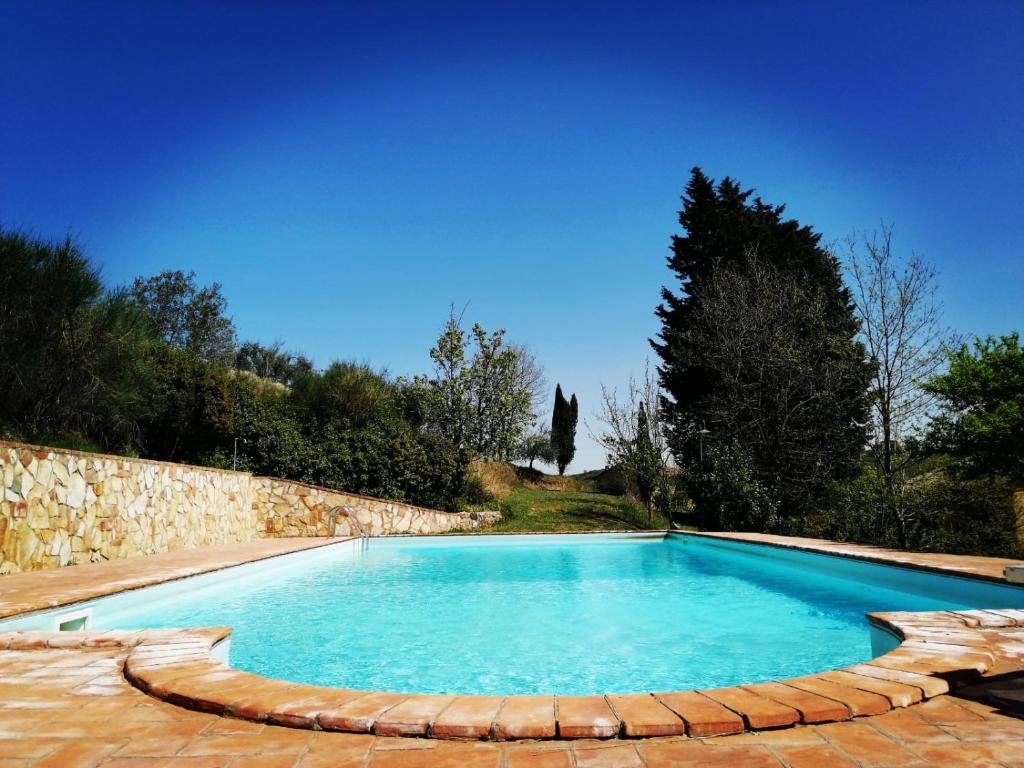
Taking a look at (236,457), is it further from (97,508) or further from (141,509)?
(97,508)

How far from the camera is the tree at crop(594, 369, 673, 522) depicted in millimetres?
16312

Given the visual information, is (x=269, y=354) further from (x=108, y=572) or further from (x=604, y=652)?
(x=604, y=652)

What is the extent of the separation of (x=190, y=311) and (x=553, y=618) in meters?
28.5

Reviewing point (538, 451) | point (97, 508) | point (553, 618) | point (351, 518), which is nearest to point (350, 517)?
point (351, 518)

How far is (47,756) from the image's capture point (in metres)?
1.80

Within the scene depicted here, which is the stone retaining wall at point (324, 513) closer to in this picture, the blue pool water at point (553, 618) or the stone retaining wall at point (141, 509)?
the stone retaining wall at point (141, 509)

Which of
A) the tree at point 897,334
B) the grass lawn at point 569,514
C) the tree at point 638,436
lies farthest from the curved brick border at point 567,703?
the tree at point 638,436

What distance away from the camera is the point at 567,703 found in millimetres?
2197

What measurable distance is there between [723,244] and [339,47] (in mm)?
13285

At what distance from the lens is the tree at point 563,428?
33094mm

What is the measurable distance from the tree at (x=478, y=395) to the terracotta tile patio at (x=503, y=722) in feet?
50.7

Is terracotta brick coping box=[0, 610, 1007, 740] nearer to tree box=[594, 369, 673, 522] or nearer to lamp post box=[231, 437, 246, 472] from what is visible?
lamp post box=[231, 437, 246, 472]

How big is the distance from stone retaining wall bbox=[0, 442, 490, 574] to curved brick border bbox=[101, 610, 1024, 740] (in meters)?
4.76

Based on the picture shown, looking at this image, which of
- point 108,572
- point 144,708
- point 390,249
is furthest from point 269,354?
point 144,708
